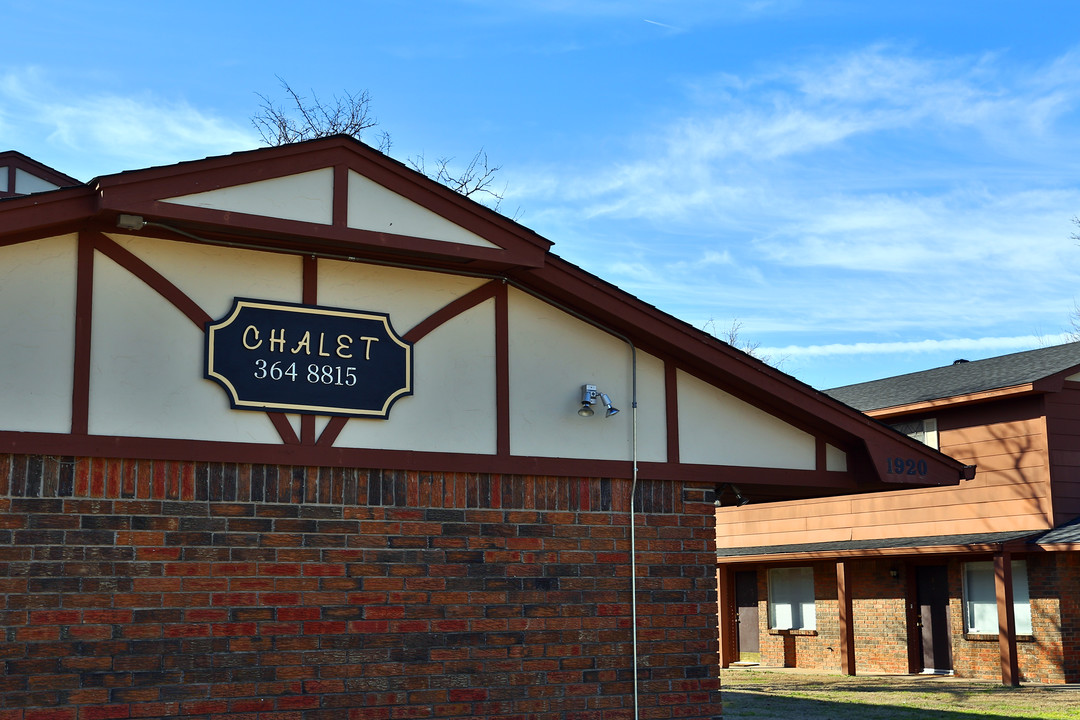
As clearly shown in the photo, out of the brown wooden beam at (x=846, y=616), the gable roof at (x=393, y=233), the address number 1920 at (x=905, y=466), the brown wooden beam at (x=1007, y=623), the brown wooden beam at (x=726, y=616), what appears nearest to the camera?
the gable roof at (x=393, y=233)

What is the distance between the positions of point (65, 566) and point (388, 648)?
2336 millimetres

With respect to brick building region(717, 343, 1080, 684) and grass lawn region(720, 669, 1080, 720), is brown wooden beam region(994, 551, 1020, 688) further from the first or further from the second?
grass lawn region(720, 669, 1080, 720)

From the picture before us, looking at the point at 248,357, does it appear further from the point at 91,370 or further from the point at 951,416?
the point at 951,416

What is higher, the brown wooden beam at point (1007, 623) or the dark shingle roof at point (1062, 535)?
the dark shingle roof at point (1062, 535)

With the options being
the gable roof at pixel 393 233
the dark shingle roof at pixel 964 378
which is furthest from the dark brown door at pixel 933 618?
the gable roof at pixel 393 233

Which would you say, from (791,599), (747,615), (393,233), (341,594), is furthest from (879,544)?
(393,233)

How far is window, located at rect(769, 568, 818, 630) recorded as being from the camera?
79.7 feet

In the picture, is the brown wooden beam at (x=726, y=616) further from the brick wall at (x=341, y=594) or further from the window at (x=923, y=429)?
the brick wall at (x=341, y=594)

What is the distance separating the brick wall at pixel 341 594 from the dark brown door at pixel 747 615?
16968 mm

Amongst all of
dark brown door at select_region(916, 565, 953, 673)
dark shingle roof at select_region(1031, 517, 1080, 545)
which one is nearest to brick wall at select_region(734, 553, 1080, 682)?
dark brown door at select_region(916, 565, 953, 673)

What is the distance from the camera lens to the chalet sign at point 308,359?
8.38m

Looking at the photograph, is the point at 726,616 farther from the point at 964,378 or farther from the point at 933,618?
the point at 964,378

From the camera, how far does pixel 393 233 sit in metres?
8.75

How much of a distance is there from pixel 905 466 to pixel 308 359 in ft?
17.8
